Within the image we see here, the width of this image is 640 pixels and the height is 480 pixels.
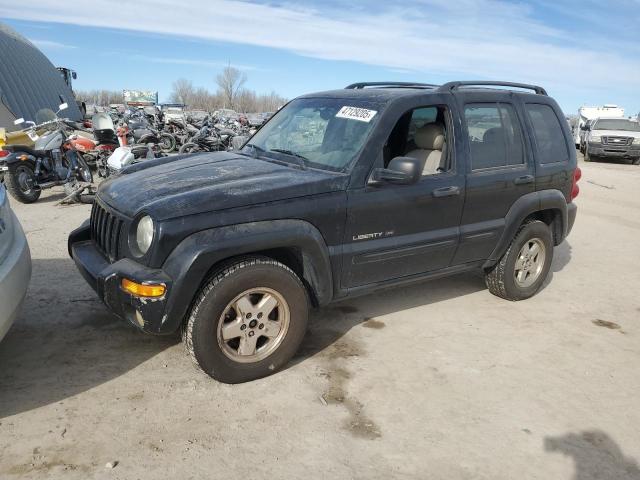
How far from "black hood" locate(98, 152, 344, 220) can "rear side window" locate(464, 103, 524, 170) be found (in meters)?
1.38

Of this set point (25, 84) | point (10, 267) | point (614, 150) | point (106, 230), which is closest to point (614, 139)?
point (614, 150)

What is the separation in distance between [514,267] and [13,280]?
4038 millimetres

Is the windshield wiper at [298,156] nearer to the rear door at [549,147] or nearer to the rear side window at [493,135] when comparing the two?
the rear side window at [493,135]

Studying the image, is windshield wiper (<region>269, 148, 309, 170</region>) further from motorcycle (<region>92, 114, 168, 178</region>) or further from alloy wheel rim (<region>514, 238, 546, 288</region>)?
motorcycle (<region>92, 114, 168, 178</region>)

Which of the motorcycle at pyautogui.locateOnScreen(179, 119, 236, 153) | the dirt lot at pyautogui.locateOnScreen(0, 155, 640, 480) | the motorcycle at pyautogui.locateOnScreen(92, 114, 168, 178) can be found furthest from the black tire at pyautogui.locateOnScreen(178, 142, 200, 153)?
the dirt lot at pyautogui.locateOnScreen(0, 155, 640, 480)

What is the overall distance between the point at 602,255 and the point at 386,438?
5351 millimetres

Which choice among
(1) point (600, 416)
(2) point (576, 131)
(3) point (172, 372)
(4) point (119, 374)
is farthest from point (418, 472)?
(2) point (576, 131)

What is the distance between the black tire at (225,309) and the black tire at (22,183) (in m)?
7.05

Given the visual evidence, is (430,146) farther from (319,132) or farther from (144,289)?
(144,289)

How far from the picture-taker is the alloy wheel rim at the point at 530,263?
4.83m

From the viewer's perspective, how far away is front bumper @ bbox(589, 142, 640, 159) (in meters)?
19.7

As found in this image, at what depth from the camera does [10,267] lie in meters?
2.97

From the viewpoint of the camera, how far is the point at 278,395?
3188 mm

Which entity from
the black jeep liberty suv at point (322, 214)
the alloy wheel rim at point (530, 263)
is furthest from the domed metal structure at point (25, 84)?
the alloy wheel rim at point (530, 263)
